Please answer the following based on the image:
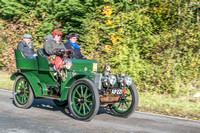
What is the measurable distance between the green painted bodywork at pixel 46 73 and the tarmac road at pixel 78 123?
55 centimetres

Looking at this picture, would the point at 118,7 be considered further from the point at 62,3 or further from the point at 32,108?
the point at 32,108

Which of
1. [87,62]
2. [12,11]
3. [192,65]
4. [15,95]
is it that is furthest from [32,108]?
[12,11]

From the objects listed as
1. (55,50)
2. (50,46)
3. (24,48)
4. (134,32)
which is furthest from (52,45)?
(134,32)

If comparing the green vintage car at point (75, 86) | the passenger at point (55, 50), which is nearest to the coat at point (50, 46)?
the passenger at point (55, 50)

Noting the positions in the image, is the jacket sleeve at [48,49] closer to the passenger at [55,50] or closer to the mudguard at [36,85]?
the passenger at [55,50]

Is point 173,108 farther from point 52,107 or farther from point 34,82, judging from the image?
point 34,82

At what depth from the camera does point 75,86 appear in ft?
18.7

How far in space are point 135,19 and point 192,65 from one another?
11.0ft

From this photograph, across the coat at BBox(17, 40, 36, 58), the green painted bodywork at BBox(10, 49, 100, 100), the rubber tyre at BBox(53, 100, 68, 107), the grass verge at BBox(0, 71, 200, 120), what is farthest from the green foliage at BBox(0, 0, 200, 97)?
the green painted bodywork at BBox(10, 49, 100, 100)

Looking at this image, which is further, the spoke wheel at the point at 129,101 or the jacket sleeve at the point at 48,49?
the jacket sleeve at the point at 48,49

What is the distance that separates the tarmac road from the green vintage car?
26 centimetres

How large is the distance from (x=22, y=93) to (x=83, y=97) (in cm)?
205

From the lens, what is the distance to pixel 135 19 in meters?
12.1

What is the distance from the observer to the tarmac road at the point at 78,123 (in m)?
5.03
